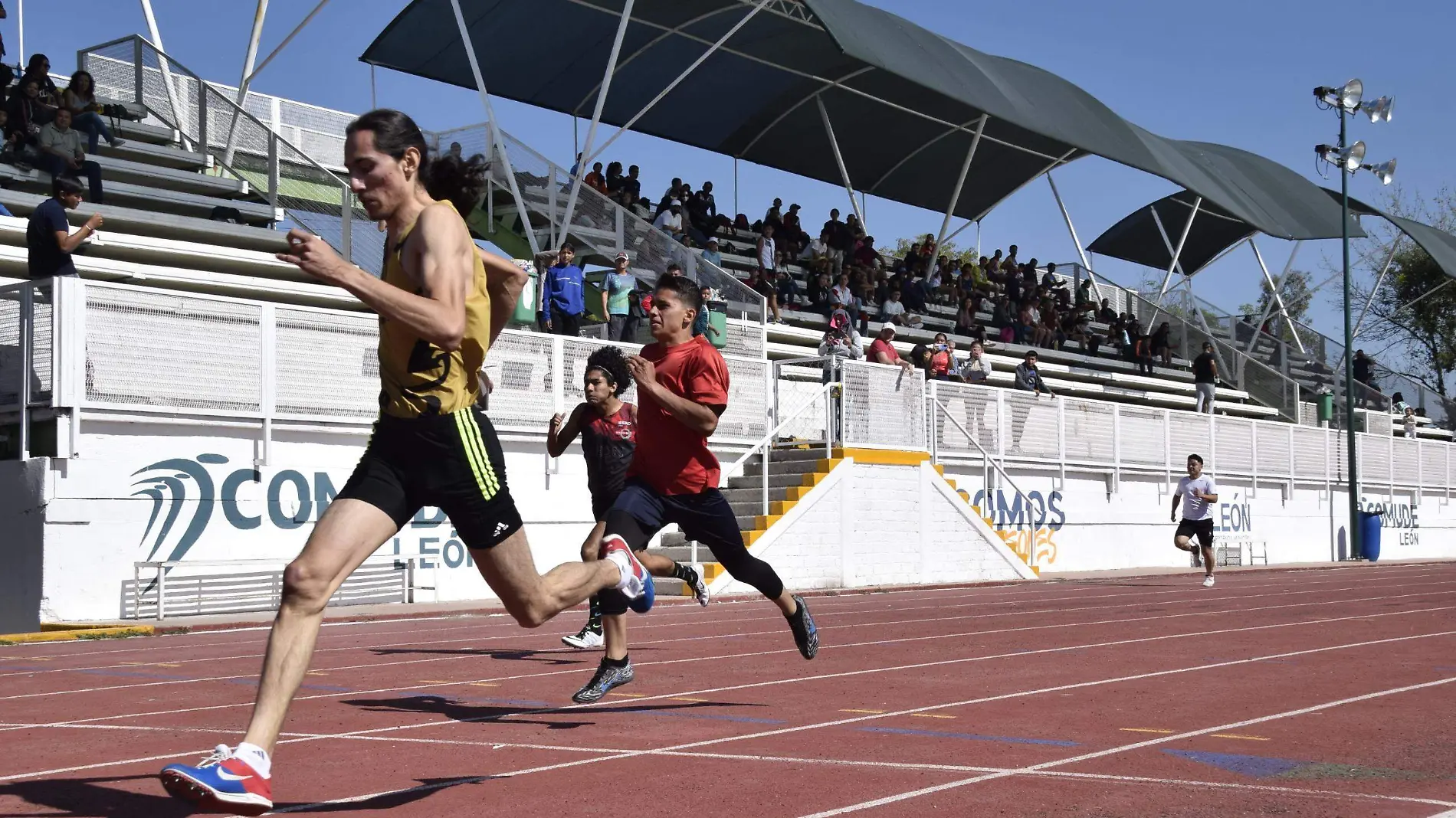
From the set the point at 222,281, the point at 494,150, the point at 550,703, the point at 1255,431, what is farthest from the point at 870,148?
the point at 550,703

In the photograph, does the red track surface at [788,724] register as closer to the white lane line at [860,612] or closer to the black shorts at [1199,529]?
the white lane line at [860,612]

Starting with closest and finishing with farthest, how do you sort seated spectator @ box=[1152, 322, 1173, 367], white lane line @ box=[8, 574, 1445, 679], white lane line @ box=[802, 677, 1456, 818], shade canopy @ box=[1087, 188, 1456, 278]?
white lane line @ box=[802, 677, 1456, 818]
white lane line @ box=[8, 574, 1445, 679]
seated spectator @ box=[1152, 322, 1173, 367]
shade canopy @ box=[1087, 188, 1456, 278]

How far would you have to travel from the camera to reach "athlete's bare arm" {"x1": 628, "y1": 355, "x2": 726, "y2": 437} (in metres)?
7.16

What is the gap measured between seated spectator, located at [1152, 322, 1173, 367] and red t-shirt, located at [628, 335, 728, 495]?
115ft

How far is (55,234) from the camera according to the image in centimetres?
A: 1510

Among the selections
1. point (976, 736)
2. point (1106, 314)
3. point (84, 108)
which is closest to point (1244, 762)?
point (976, 736)

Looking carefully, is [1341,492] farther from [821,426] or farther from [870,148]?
[821,426]

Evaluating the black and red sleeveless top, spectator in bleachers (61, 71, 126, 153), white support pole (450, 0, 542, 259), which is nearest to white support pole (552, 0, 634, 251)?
white support pole (450, 0, 542, 259)

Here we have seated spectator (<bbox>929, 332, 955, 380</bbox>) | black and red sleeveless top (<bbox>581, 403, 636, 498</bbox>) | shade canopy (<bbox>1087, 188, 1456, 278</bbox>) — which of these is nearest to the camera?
black and red sleeveless top (<bbox>581, 403, 636, 498</bbox>)

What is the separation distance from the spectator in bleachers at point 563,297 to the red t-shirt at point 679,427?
13.9 meters

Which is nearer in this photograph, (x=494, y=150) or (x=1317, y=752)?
(x=1317, y=752)

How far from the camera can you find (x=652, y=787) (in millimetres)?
5250

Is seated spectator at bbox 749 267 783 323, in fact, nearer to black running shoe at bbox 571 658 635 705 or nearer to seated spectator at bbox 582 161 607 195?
seated spectator at bbox 582 161 607 195

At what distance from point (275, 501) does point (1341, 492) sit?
28.3 metres
